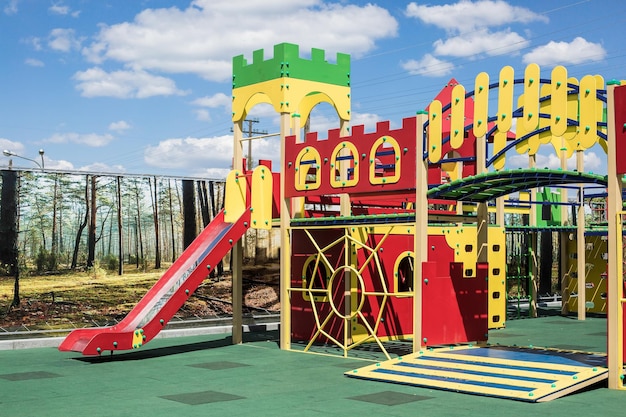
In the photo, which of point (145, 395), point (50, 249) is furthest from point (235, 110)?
point (145, 395)

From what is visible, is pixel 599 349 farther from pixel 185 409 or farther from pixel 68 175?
pixel 68 175

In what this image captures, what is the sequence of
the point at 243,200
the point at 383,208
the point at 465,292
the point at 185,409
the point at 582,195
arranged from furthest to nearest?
the point at 582,195
the point at 383,208
the point at 243,200
the point at 465,292
the point at 185,409

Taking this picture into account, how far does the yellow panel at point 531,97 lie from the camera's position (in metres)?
12.3

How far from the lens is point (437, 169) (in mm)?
17344

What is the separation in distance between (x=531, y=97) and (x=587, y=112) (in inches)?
40.2

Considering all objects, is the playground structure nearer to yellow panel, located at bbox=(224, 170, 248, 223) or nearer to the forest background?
yellow panel, located at bbox=(224, 170, 248, 223)

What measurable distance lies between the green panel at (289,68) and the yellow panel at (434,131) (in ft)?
11.6

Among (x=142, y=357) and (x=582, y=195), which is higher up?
(x=582, y=195)

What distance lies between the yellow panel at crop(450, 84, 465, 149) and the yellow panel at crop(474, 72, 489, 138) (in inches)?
9.1

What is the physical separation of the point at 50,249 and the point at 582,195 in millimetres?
13167

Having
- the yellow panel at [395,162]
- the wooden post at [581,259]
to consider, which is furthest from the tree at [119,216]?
the wooden post at [581,259]

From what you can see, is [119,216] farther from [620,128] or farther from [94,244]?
[620,128]

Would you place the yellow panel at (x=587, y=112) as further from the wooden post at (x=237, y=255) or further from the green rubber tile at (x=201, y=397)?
the wooden post at (x=237, y=255)

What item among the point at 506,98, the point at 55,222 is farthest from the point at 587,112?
the point at 55,222
